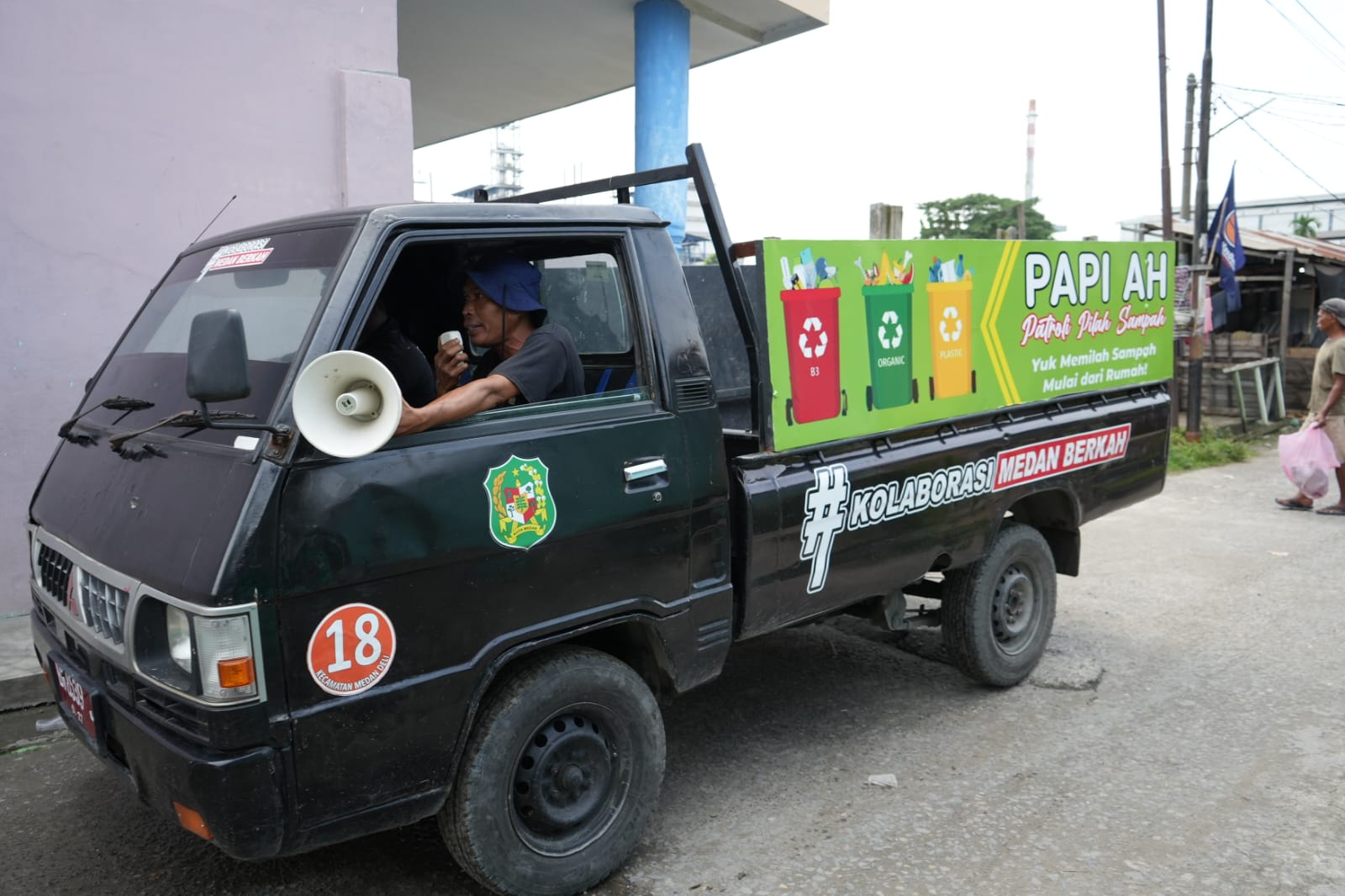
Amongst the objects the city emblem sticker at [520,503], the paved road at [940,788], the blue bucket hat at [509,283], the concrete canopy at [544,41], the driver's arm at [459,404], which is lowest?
the paved road at [940,788]

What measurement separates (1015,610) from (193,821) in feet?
11.9

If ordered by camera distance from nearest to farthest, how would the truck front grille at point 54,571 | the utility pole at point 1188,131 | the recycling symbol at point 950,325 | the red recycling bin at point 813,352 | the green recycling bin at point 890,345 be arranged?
1. the truck front grille at point 54,571
2. the red recycling bin at point 813,352
3. the green recycling bin at point 890,345
4. the recycling symbol at point 950,325
5. the utility pole at point 1188,131

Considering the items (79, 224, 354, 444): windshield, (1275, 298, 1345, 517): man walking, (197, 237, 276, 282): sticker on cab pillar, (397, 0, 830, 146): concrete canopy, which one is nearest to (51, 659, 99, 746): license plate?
(79, 224, 354, 444): windshield

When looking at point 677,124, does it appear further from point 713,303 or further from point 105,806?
point 105,806

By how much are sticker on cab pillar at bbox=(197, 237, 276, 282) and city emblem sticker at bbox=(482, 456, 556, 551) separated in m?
1.01

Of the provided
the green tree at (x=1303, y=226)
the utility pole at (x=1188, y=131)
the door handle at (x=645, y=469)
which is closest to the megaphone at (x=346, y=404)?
the door handle at (x=645, y=469)

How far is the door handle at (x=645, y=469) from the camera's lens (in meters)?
2.95

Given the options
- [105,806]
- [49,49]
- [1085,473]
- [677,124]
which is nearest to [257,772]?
[105,806]

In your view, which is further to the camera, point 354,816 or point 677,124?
point 677,124

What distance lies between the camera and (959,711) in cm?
441

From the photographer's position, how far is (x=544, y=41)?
9461 millimetres

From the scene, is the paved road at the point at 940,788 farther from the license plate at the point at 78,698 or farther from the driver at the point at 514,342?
the driver at the point at 514,342

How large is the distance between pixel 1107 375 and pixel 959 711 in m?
1.84

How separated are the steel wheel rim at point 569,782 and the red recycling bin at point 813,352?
1232mm
